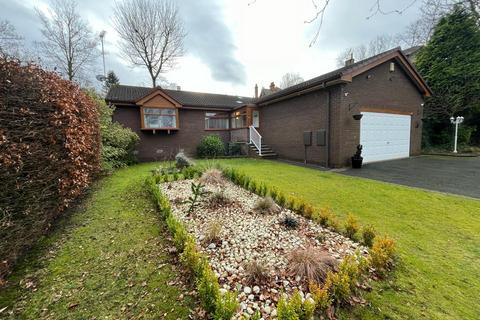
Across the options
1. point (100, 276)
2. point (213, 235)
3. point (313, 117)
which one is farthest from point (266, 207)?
point (313, 117)

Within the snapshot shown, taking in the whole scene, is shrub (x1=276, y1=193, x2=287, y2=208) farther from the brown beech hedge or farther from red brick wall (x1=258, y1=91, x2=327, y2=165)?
red brick wall (x1=258, y1=91, x2=327, y2=165)

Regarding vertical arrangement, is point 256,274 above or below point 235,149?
below

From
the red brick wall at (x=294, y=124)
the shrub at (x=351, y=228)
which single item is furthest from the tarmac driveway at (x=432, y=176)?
the shrub at (x=351, y=228)

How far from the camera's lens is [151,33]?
63.0 feet

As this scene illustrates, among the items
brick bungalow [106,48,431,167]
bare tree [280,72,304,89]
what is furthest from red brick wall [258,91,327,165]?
bare tree [280,72,304,89]

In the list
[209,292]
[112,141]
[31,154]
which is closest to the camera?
[209,292]

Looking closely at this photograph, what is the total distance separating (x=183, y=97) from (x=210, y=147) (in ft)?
16.9

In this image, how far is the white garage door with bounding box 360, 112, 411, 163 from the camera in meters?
10.5

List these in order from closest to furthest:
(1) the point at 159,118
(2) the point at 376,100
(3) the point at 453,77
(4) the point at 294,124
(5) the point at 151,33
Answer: (2) the point at 376,100, (4) the point at 294,124, (1) the point at 159,118, (3) the point at 453,77, (5) the point at 151,33

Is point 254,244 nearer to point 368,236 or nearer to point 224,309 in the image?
point 224,309

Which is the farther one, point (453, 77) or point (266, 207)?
point (453, 77)

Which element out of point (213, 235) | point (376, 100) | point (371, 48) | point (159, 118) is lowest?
point (213, 235)

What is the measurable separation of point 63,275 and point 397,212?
589 cm

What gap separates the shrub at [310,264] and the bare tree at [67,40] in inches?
895
